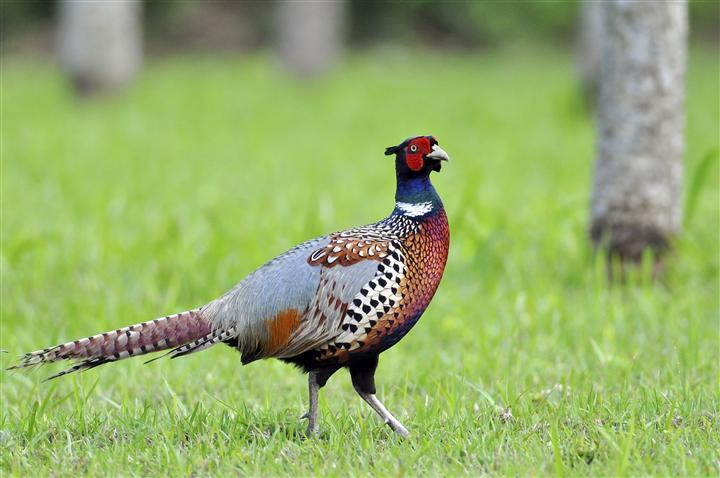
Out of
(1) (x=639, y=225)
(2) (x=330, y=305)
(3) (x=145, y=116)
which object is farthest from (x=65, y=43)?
(2) (x=330, y=305)

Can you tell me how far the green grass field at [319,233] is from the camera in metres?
4.02

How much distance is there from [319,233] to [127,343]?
405 cm

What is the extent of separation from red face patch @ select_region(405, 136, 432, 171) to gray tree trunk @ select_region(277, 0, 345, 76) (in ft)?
47.6

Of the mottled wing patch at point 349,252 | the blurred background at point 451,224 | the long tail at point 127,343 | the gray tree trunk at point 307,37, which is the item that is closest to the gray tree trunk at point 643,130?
the blurred background at point 451,224

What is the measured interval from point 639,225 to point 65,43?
12327mm

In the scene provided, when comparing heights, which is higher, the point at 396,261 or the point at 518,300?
the point at 396,261

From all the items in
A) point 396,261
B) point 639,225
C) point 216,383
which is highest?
point 396,261

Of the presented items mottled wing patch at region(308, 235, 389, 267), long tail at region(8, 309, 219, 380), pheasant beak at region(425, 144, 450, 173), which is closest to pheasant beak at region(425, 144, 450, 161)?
pheasant beak at region(425, 144, 450, 173)

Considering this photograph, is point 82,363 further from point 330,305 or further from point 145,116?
point 145,116

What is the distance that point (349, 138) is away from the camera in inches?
530

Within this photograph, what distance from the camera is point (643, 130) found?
7250 millimetres

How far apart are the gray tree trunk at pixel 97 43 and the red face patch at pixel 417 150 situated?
12.7 metres

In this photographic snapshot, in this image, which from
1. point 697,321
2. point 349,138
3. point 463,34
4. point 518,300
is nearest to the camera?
point 697,321

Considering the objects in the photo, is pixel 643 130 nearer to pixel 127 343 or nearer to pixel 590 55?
pixel 127 343
